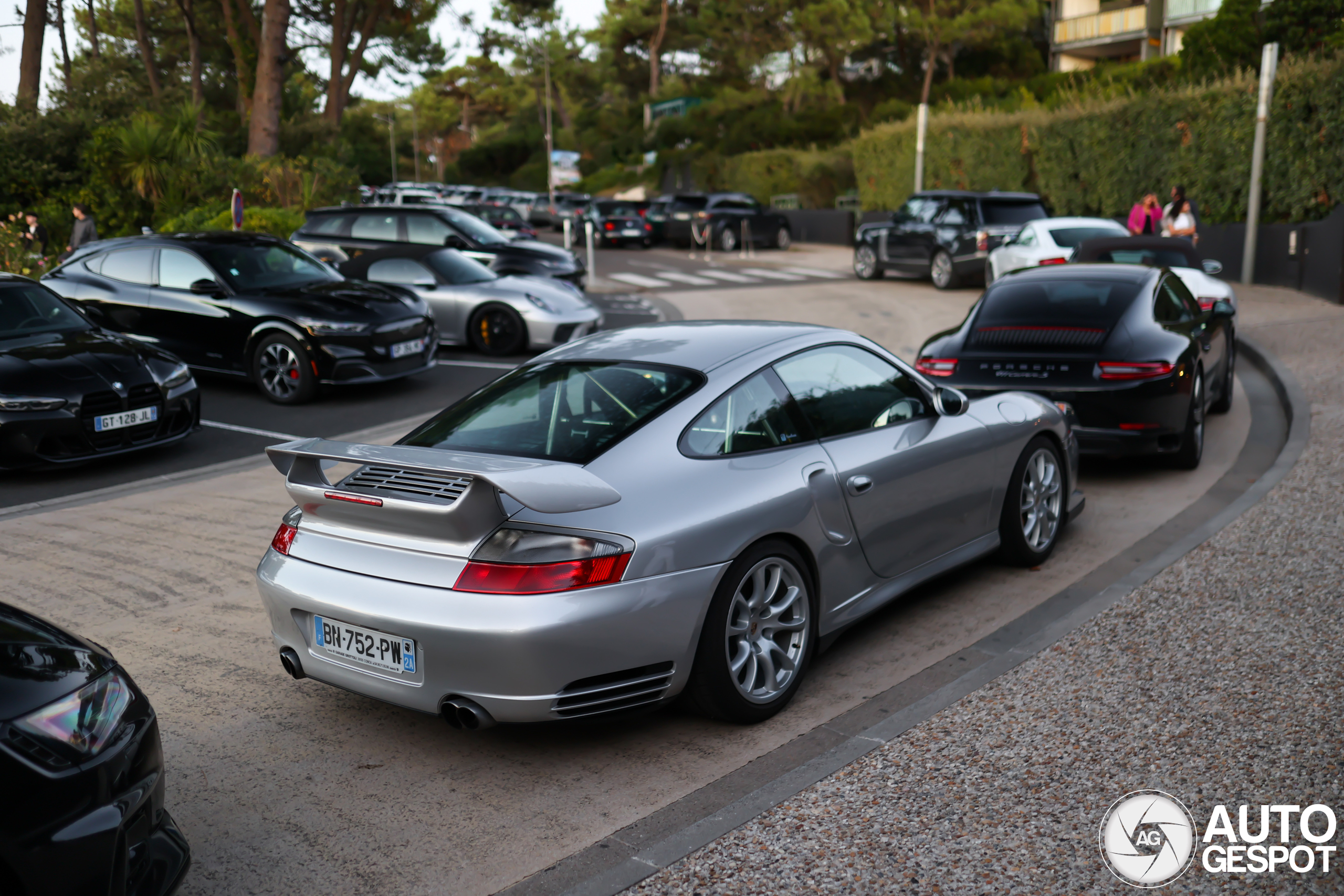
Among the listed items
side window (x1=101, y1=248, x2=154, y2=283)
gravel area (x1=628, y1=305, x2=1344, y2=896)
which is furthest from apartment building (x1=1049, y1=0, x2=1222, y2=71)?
gravel area (x1=628, y1=305, x2=1344, y2=896)

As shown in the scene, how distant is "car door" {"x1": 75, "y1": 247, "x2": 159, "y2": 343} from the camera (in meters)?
11.2

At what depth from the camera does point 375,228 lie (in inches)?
619

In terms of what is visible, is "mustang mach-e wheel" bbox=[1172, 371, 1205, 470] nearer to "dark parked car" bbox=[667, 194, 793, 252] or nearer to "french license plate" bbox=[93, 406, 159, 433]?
"french license plate" bbox=[93, 406, 159, 433]

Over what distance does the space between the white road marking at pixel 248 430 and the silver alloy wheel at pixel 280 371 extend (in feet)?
2.77

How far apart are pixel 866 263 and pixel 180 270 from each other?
1532 cm

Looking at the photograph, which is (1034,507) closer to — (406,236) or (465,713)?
(465,713)

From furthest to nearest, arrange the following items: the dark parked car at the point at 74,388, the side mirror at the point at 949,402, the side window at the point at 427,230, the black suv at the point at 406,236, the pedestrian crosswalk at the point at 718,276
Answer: the pedestrian crosswalk at the point at 718,276 → the side window at the point at 427,230 → the black suv at the point at 406,236 → the dark parked car at the point at 74,388 → the side mirror at the point at 949,402

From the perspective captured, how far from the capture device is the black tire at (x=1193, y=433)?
24.7 ft

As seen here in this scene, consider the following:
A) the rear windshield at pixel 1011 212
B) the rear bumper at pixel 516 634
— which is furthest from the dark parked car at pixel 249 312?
the rear windshield at pixel 1011 212

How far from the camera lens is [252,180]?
24.4 metres

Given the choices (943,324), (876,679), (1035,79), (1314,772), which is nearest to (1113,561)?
(876,679)

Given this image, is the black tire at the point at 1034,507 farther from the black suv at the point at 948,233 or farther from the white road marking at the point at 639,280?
the white road marking at the point at 639,280

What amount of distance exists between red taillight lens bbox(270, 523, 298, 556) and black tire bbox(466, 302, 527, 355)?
9.46 m

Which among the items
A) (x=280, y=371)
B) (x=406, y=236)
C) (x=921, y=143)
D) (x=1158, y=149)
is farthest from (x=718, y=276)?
(x=280, y=371)
